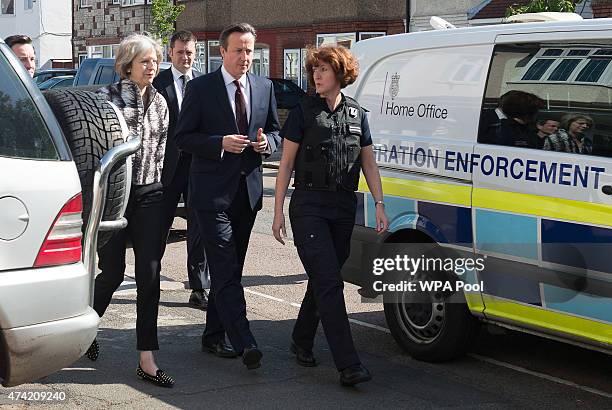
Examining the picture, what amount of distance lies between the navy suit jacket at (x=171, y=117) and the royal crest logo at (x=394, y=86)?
156 centimetres

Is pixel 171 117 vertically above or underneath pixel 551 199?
above

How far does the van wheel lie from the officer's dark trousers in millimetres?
1266

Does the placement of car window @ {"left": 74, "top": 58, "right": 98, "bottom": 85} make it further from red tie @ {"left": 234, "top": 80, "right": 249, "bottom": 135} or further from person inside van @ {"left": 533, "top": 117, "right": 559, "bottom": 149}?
person inside van @ {"left": 533, "top": 117, "right": 559, "bottom": 149}

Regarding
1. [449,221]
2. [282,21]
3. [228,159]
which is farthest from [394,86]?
[282,21]

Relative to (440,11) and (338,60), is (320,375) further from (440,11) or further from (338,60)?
(440,11)

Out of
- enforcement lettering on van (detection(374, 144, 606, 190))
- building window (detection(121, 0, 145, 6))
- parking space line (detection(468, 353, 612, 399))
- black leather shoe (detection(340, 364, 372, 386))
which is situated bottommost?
parking space line (detection(468, 353, 612, 399))

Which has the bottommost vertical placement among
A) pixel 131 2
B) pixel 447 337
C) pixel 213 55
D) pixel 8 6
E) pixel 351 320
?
pixel 351 320

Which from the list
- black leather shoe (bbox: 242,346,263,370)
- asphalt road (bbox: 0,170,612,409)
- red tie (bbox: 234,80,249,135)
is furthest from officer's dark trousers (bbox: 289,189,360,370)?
red tie (bbox: 234,80,249,135)

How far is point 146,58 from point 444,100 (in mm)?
1742

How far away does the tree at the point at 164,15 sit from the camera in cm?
3612

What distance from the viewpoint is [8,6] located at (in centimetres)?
5291

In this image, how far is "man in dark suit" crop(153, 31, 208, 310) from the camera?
7693mm

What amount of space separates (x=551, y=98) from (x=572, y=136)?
0.27 metres

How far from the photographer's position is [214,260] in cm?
650
